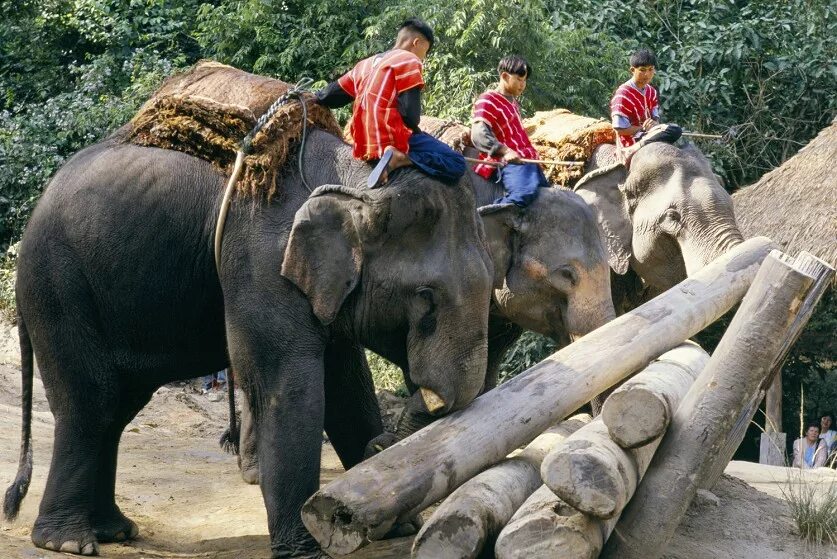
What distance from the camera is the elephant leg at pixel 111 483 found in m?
6.03

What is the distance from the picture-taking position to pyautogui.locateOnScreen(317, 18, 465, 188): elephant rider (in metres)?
5.27

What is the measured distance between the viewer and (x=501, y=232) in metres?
7.58

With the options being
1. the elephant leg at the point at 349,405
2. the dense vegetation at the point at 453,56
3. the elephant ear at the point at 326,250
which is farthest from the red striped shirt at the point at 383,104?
the dense vegetation at the point at 453,56

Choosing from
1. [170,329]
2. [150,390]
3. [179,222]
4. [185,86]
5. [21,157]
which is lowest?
[21,157]

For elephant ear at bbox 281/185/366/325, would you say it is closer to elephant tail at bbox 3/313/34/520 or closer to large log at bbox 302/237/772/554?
large log at bbox 302/237/772/554

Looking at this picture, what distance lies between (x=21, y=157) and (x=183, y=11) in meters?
2.68

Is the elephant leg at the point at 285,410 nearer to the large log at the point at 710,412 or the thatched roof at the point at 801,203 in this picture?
the large log at the point at 710,412

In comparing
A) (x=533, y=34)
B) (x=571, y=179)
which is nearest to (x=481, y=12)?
(x=533, y=34)

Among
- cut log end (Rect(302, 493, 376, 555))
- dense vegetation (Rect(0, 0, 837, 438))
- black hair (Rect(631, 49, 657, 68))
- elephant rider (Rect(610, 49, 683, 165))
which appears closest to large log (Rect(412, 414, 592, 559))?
cut log end (Rect(302, 493, 376, 555))

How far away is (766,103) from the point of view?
1421 cm

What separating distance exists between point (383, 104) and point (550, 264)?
234cm

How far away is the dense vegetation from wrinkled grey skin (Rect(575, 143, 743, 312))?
112 inches

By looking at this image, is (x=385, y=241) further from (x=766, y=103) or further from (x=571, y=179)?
(x=766, y=103)

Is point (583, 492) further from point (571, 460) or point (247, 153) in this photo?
point (247, 153)
